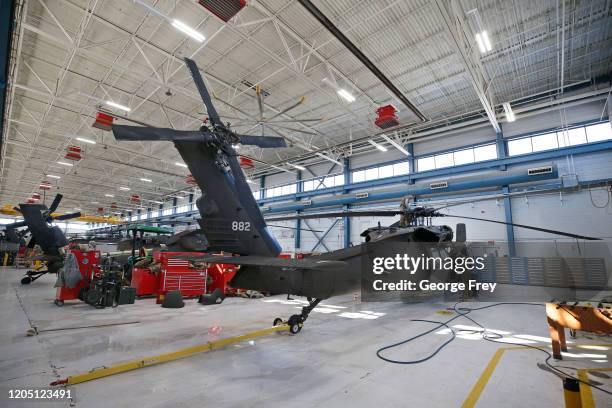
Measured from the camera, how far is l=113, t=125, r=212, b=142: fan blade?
3.14m

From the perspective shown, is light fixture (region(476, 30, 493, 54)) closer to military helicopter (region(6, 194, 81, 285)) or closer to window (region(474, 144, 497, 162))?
Answer: window (region(474, 144, 497, 162))

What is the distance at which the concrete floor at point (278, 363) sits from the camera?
2.87 metres

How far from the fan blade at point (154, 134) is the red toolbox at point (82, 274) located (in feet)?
19.4

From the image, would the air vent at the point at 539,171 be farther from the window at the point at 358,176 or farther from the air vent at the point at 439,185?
the window at the point at 358,176

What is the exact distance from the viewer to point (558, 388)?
3.13 metres

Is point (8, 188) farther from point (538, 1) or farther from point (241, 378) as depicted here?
point (538, 1)

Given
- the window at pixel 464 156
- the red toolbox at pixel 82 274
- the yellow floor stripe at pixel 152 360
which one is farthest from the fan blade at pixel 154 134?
the window at pixel 464 156

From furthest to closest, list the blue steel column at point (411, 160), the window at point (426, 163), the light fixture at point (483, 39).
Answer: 1. the blue steel column at point (411, 160)
2. the window at point (426, 163)
3. the light fixture at point (483, 39)

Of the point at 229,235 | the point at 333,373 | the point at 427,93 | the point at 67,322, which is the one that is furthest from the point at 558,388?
the point at 427,93

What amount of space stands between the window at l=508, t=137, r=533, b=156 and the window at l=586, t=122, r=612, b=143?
1.99 meters

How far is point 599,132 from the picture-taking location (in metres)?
11.3

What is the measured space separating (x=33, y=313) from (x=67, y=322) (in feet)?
4.97

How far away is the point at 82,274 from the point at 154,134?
21.6 feet

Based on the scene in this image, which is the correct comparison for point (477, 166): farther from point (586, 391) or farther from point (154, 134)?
point (154, 134)
